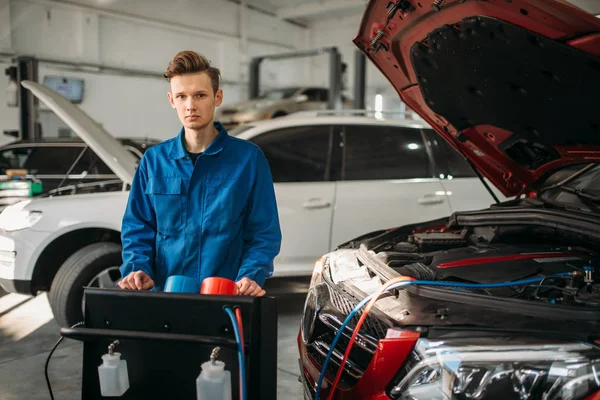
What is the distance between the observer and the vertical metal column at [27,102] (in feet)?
21.4

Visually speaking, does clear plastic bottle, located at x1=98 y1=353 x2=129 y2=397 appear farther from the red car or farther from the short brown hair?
the short brown hair

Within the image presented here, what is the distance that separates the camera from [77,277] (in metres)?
3.67

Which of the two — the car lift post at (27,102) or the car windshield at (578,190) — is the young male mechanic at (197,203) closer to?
the car windshield at (578,190)

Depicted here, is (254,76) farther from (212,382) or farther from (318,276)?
(212,382)

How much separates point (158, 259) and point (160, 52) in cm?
1230

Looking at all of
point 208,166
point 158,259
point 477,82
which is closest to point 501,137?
point 477,82

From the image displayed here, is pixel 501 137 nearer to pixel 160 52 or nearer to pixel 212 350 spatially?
pixel 212 350

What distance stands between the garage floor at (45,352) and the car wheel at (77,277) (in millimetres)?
249

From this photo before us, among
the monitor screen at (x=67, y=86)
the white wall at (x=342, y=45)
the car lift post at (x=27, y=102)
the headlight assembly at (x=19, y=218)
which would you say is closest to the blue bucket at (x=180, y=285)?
the headlight assembly at (x=19, y=218)

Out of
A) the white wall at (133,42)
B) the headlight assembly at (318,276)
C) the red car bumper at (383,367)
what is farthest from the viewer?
the white wall at (133,42)

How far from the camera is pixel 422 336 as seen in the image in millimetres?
1521

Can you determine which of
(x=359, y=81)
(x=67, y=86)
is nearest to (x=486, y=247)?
(x=359, y=81)

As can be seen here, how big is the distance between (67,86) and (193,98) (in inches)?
424

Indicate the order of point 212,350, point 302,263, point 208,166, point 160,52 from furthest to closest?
1. point 160,52
2. point 302,263
3. point 208,166
4. point 212,350
